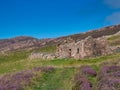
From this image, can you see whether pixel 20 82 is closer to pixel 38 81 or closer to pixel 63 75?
pixel 38 81

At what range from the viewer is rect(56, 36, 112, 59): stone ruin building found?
50500mm

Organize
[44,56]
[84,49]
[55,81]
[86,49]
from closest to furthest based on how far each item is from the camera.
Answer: [55,81], [84,49], [86,49], [44,56]

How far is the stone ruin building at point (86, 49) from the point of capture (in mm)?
50500

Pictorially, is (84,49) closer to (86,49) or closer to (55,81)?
(86,49)

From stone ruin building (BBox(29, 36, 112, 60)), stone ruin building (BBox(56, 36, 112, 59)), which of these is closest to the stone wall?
stone ruin building (BBox(29, 36, 112, 60))

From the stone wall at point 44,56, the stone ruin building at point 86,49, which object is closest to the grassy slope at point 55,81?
the stone ruin building at point 86,49

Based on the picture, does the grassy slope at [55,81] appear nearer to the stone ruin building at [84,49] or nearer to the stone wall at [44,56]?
the stone ruin building at [84,49]

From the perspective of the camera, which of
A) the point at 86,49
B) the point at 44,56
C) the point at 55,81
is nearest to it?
the point at 55,81

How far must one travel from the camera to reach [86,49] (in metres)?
50.6

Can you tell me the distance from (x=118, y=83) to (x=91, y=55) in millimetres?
29026

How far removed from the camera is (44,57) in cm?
5616

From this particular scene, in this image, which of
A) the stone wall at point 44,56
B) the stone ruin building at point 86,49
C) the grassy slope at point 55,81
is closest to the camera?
the grassy slope at point 55,81

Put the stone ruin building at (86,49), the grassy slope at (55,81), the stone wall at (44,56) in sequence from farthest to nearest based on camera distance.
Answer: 1. the stone wall at (44,56)
2. the stone ruin building at (86,49)
3. the grassy slope at (55,81)

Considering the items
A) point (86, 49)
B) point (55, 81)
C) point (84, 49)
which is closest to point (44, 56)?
point (84, 49)
